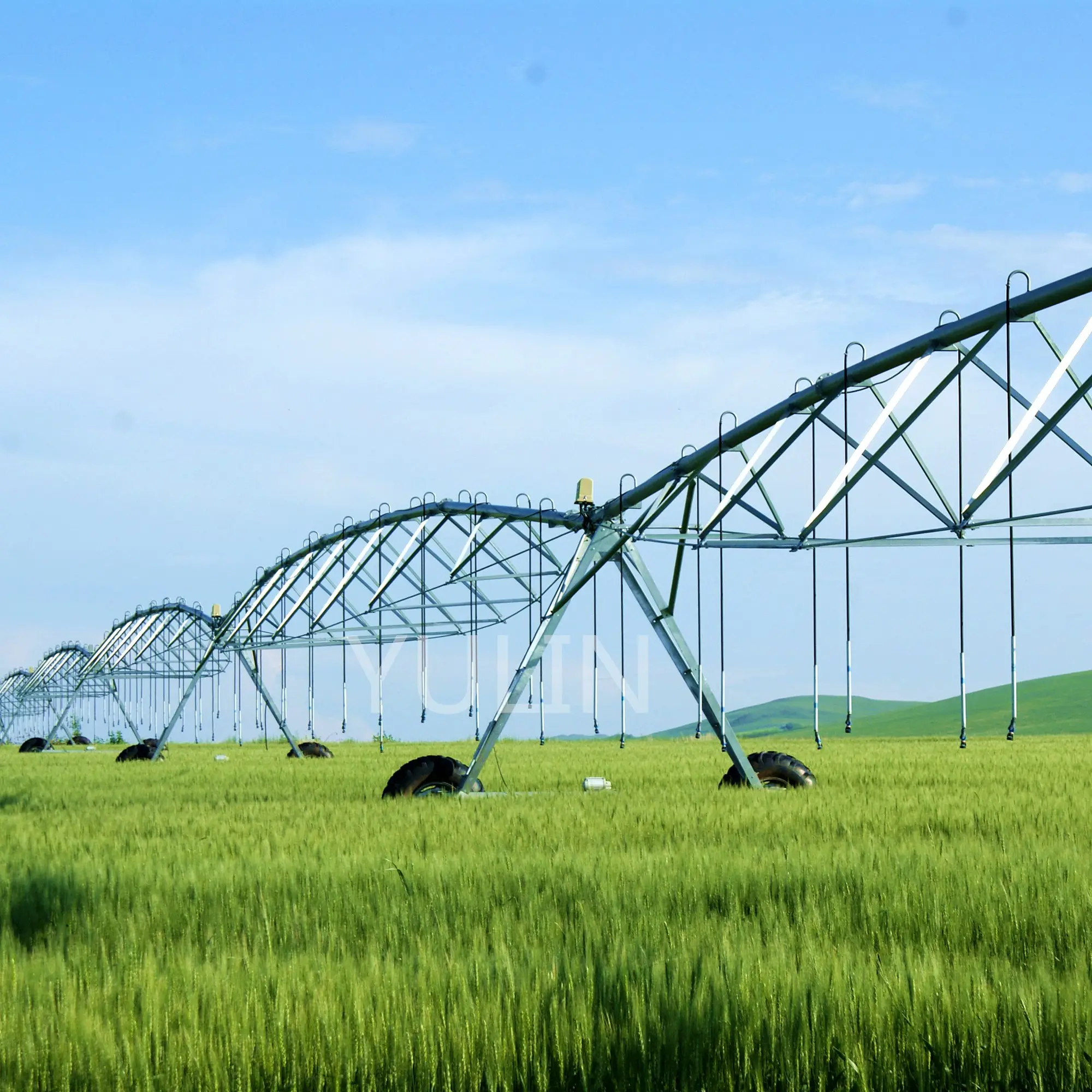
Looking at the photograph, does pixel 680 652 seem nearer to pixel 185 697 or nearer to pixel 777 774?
pixel 777 774

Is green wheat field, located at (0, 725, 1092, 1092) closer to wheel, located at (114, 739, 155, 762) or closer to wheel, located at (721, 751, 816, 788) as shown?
wheel, located at (721, 751, 816, 788)

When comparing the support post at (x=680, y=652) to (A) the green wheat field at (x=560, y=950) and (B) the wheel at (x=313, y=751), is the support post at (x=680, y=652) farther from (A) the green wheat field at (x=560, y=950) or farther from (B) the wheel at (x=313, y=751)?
(B) the wheel at (x=313, y=751)

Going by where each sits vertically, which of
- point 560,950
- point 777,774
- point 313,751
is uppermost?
point 560,950

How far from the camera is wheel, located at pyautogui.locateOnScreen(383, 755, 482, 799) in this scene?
19062mm

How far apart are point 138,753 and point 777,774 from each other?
27936 millimetres

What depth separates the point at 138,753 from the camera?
137 ft

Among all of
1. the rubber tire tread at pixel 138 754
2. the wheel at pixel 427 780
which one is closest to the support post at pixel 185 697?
the rubber tire tread at pixel 138 754

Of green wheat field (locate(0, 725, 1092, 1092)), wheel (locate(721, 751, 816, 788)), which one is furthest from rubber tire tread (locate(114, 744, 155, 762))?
green wheat field (locate(0, 725, 1092, 1092))

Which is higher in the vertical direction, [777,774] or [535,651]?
[535,651]

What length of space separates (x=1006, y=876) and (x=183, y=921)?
219 inches

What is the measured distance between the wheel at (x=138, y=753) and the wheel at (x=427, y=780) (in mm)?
24003

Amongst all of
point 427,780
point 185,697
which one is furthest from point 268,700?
point 427,780

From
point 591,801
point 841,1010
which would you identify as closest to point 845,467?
point 591,801

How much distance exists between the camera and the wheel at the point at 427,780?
19.1m
